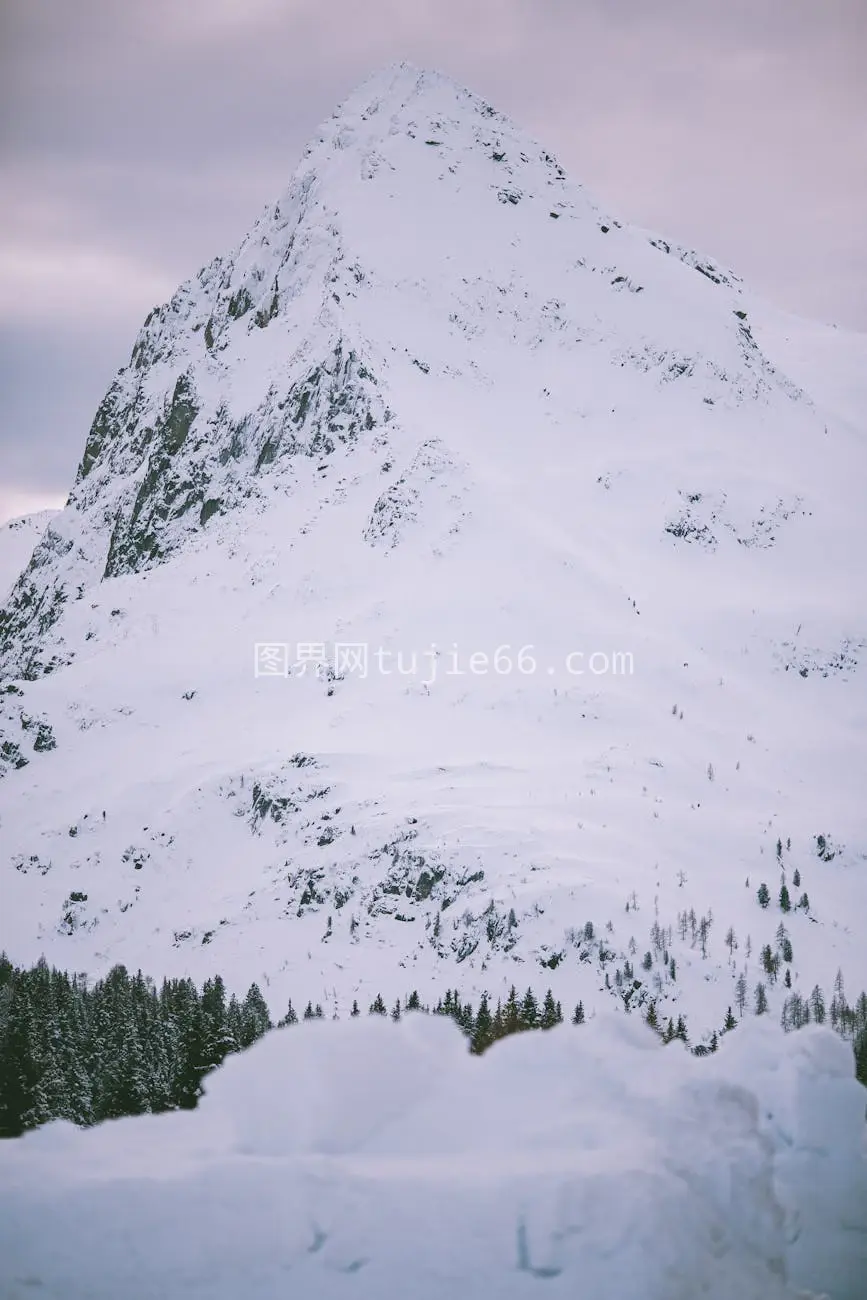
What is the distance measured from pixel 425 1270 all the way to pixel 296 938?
116m

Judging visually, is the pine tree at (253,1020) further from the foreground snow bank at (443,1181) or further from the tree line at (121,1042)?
the foreground snow bank at (443,1181)

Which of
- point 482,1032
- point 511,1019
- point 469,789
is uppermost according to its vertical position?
point 469,789

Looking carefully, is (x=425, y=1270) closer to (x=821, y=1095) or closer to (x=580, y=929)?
(x=821, y=1095)

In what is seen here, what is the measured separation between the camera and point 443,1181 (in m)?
19.4

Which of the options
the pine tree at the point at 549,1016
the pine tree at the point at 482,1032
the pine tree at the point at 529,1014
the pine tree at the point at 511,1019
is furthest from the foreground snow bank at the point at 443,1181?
the pine tree at the point at 549,1016

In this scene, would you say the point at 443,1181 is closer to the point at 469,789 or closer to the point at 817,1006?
the point at 817,1006

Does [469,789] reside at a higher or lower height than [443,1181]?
higher

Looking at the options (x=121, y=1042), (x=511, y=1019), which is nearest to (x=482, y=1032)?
(x=511, y=1019)

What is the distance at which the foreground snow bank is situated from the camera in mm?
18672

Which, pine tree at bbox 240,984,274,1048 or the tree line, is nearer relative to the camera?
the tree line

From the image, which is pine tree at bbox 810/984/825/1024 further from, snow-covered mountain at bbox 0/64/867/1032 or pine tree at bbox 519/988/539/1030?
pine tree at bbox 519/988/539/1030

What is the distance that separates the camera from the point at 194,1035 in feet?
215

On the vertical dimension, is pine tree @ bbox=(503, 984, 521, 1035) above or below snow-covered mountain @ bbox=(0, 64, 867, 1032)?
below

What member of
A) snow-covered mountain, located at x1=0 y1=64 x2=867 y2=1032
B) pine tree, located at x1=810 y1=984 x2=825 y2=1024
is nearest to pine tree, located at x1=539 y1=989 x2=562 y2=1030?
snow-covered mountain, located at x1=0 y1=64 x2=867 y2=1032
